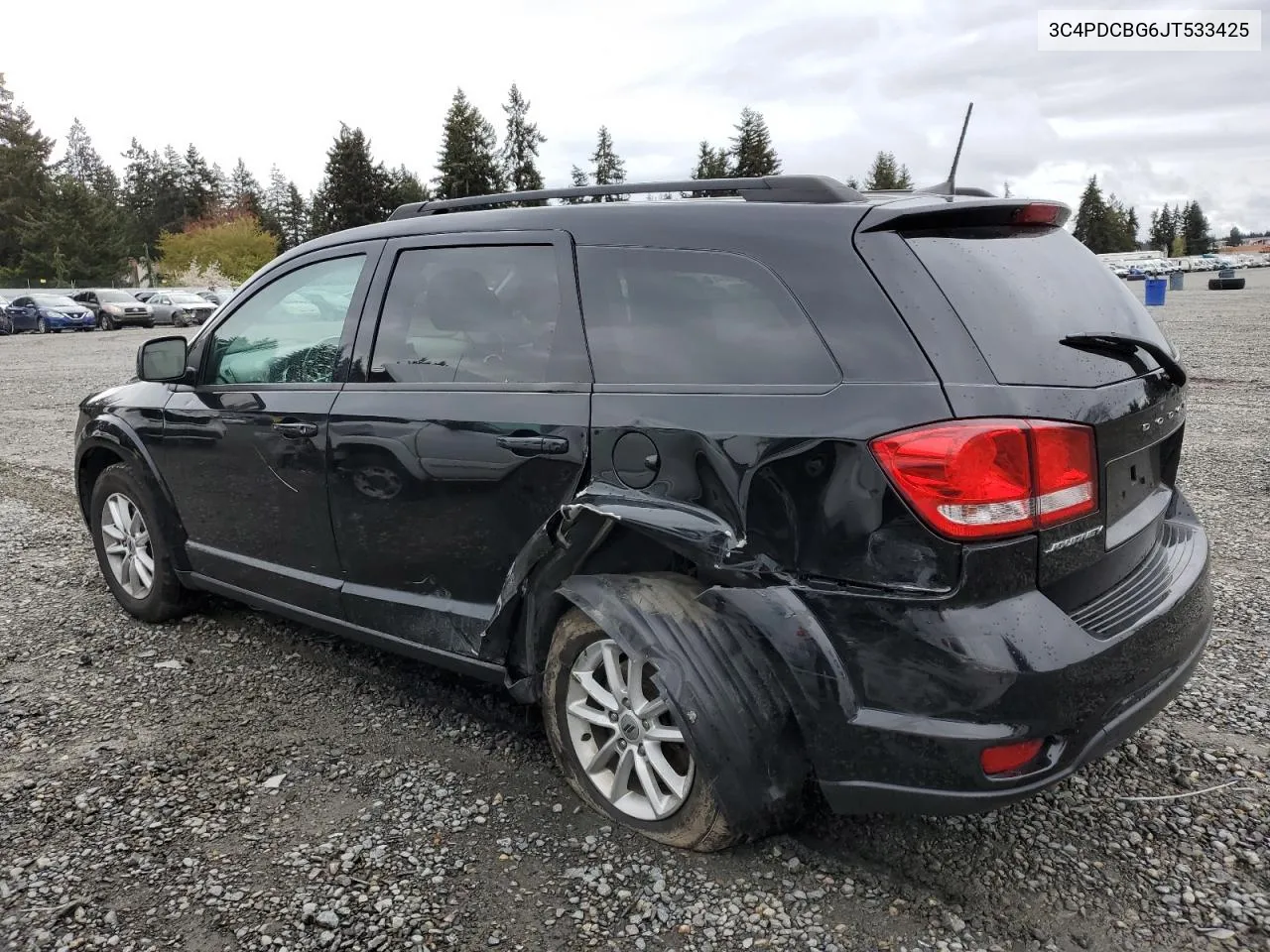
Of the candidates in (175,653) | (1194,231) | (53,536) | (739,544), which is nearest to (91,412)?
(175,653)

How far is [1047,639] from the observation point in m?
2.21

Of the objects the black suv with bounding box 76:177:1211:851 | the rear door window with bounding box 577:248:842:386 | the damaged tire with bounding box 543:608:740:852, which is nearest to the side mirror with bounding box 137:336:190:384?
the black suv with bounding box 76:177:1211:851

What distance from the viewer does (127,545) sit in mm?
4648

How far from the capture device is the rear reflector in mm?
2197

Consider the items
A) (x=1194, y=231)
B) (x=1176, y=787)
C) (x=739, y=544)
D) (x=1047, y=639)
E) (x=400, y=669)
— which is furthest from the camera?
(x=1194, y=231)

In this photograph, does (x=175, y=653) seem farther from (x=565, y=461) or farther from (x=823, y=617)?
(x=823, y=617)

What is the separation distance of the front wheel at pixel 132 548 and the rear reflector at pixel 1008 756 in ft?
11.7

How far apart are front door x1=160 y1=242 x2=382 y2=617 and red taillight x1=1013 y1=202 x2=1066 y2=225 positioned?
7.00ft

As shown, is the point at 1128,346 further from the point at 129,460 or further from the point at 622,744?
the point at 129,460

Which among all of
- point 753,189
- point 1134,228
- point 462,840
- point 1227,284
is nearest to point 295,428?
point 462,840

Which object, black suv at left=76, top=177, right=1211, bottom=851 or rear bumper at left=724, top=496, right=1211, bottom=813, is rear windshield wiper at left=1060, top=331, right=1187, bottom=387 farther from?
rear bumper at left=724, top=496, right=1211, bottom=813

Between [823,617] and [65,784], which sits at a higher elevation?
[823,617]

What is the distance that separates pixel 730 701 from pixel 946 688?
0.52 m

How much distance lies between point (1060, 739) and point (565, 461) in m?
1.42
